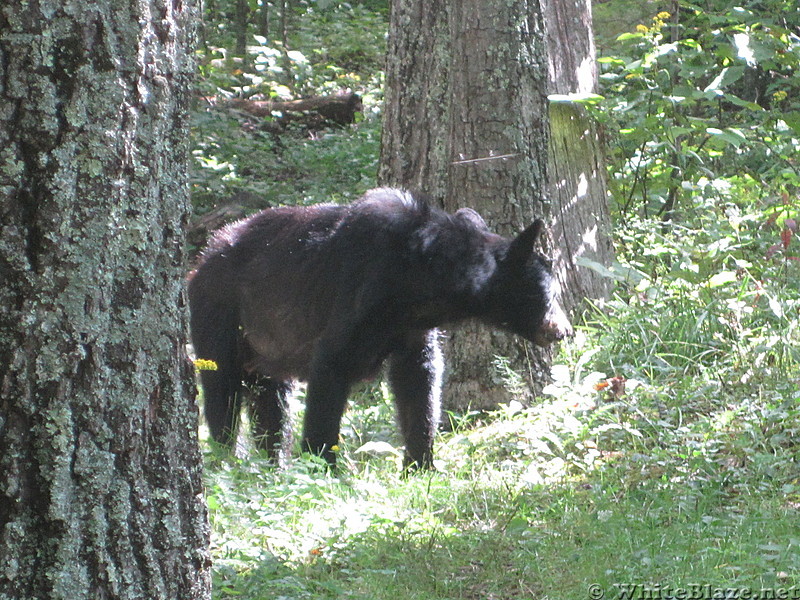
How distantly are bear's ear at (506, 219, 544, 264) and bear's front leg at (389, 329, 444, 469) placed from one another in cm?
74

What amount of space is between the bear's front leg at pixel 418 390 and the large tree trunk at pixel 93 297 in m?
3.19

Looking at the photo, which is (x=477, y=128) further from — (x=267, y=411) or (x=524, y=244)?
(x=267, y=411)

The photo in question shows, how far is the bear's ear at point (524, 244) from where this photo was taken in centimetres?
554

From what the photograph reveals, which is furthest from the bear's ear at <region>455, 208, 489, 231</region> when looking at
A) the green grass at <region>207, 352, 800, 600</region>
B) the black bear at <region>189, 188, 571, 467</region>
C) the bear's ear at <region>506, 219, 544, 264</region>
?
the green grass at <region>207, 352, 800, 600</region>

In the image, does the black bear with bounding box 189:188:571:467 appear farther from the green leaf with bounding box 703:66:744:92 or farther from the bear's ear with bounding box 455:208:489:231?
the green leaf with bounding box 703:66:744:92

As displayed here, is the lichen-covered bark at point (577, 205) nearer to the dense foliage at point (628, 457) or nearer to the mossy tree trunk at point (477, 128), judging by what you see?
the dense foliage at point (628, 457)

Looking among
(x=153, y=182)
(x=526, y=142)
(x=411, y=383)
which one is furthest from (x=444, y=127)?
(x=153, y=182)

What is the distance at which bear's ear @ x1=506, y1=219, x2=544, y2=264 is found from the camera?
18.2 ft

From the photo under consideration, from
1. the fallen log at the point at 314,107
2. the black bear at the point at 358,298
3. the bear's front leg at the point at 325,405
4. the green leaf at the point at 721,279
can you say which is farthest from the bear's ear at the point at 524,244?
the fallen log at the point at 314,107

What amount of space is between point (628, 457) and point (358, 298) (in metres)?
1.88

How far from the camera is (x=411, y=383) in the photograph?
5902 mm

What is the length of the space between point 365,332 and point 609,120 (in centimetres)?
355

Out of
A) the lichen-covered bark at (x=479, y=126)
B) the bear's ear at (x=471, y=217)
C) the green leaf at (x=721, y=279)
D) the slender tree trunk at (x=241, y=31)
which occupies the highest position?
the slender tree trunk at (x=241, y=31)

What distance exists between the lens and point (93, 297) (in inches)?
93.4
